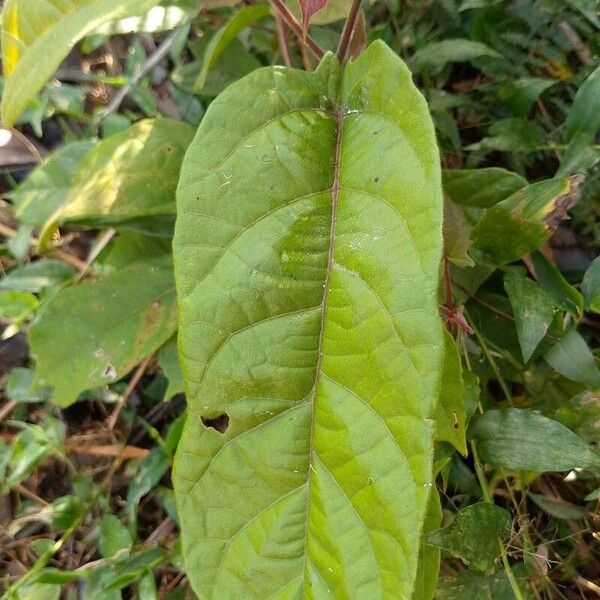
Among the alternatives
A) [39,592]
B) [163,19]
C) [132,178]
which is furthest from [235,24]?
[39,592]

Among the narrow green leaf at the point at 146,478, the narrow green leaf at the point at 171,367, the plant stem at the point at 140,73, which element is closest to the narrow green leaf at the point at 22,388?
the narrow green leaf at the point at 146,478

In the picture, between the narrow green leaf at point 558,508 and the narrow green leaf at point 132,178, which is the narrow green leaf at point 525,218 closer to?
the narrow green leaf at point 558,508

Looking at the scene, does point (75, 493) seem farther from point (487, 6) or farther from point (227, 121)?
point (487, 6)

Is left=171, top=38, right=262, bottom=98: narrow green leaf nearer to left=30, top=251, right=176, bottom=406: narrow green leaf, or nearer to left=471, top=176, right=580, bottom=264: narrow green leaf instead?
left=30, top=251, right=176, bottom=406: narrow green leaf

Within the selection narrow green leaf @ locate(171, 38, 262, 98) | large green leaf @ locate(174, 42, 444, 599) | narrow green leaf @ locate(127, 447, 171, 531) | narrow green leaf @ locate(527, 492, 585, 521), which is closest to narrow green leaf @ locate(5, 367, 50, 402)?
narrow green leaf @ locate(127, 447, 171, 531)

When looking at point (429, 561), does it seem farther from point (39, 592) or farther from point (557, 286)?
point (39, 592)

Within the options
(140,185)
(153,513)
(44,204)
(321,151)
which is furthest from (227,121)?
(153,513)

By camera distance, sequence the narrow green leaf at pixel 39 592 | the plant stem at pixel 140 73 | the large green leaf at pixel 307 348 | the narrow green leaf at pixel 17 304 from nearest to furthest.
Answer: the large green leaf at pixel 307 348 → the narrow green leaf at pixel 39 592 → the narrow green leaf at pixel 17 304 → the plant stem at pixel 140 73
